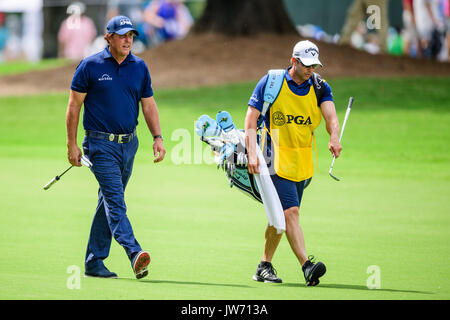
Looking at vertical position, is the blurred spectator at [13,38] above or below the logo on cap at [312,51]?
above

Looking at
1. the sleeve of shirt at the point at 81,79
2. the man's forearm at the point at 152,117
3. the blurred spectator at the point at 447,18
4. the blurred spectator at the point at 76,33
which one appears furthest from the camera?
the blurred spectator at the point at 76,33

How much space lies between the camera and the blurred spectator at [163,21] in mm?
36594

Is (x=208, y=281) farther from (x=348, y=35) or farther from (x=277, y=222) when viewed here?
(x=348, y=35)

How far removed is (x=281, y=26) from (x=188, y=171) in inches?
527

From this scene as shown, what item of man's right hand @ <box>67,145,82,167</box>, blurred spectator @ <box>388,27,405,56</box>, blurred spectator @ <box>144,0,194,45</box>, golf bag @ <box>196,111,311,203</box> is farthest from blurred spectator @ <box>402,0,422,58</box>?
man's right hand @ <box>67,145,82,167</box>

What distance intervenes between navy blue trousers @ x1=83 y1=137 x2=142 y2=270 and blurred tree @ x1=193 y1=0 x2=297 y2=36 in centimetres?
2220

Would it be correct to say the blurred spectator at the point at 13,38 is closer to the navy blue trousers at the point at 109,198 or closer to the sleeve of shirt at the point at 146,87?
the sleeve of shirt at the point at 146,87

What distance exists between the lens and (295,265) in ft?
31.4

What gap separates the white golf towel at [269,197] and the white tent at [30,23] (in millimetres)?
31013

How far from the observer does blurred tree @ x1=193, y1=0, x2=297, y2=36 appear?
3072cm

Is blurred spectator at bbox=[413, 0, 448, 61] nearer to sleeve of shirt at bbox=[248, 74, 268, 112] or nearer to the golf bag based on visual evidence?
the golf bag

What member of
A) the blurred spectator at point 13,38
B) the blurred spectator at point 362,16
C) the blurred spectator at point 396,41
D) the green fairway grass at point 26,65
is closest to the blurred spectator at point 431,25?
the blurred spectator at point 396,41

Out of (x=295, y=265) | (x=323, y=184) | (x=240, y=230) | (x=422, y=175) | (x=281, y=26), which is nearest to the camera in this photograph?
(x=295, y=265)

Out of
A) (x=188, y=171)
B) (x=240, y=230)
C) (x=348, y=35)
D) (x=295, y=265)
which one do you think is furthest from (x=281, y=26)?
(x=295, y=265)
